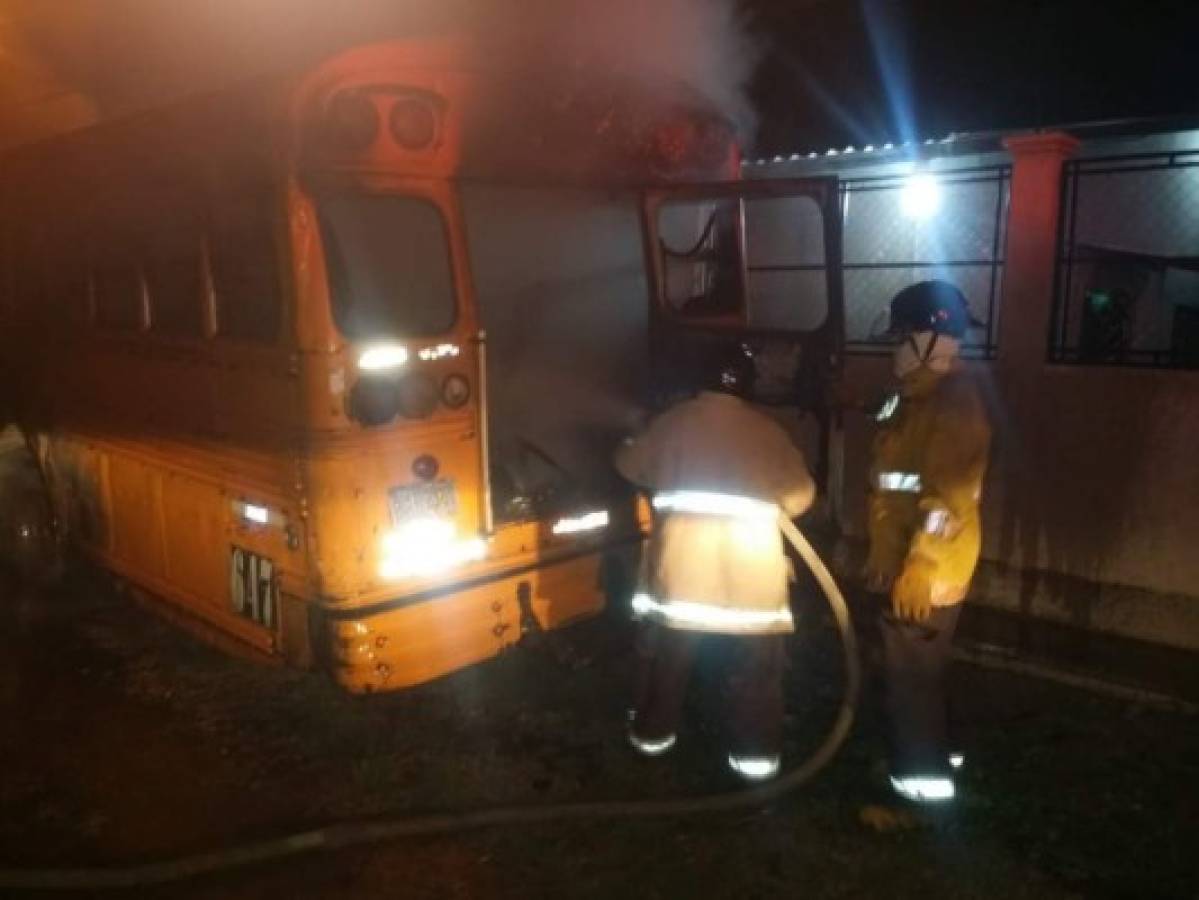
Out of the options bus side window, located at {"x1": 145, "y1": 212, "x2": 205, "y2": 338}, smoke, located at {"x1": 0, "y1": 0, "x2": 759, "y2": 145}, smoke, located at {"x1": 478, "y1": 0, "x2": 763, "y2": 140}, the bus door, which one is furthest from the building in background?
smoke, located at {"x1": 0, "y1": 0, "x2": 759, "y2": 145}

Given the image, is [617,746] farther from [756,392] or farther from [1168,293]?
[1168,293]

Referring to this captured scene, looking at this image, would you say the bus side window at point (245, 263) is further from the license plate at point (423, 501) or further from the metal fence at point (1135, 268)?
the metal fence at point (1135, 268)

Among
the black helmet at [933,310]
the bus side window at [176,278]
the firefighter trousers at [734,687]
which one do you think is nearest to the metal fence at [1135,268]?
the black helmet at [933,310]

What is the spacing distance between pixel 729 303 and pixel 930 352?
2046 mm

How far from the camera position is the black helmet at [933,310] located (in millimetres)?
3848

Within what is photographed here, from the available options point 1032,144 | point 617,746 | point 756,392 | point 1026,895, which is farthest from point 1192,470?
point 617,746

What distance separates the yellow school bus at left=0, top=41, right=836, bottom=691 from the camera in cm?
401

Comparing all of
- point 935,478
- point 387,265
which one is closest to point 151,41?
point 387,265

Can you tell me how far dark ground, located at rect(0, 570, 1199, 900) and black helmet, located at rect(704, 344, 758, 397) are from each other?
159 centimetres

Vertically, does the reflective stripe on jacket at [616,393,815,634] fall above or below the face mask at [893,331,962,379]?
below

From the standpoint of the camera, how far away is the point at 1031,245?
20.6ft

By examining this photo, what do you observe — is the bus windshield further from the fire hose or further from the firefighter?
the fire hose

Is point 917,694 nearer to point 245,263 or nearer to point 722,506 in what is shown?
point 722,506

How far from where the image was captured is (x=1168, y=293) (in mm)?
9023
